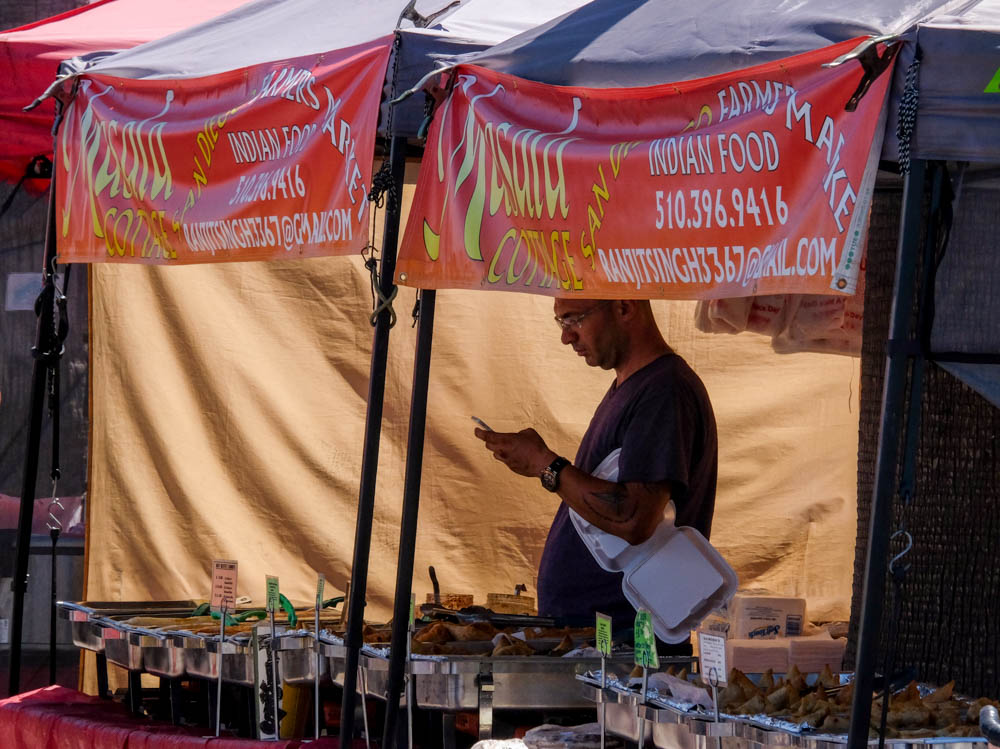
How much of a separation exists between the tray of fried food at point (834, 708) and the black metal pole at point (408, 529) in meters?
0.76

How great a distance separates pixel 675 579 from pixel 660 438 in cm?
38

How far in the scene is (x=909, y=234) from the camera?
2.52 metres

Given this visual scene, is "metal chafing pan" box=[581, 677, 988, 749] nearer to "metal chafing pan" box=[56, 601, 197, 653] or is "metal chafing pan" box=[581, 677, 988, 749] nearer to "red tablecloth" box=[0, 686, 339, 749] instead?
"red tablecloth" box=[0, 686, 339, 749]

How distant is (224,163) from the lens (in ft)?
12.6

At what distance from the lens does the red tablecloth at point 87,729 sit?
3.89 meters

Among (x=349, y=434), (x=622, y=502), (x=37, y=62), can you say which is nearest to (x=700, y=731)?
(x=622, y=502)

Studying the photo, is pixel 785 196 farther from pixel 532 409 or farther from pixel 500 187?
pixel 532 409

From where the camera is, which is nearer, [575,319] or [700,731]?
[700,731]

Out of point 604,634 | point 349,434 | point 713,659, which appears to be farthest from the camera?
point 349,434

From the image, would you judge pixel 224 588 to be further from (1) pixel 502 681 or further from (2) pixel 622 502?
(2) pixel 622 502

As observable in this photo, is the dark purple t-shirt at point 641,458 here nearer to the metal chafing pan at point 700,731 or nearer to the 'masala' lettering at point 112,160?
the metal chafing pan at point 700,731

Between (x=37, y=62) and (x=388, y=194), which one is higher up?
(x=37, y=62)

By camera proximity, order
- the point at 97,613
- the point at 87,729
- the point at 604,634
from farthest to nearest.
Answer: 1. the point at 97,613
2. the point at 87,729
3. the point at 604,634

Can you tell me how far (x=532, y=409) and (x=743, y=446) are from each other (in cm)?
91
